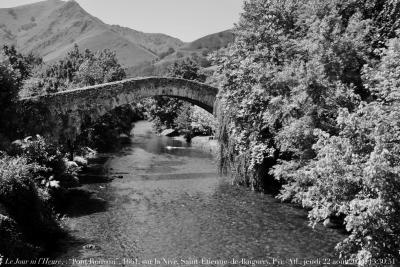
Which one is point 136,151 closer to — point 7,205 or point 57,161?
point 57,161

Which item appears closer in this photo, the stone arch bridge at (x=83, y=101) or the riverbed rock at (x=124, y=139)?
the stone arch bridge at (x=83, y=101)

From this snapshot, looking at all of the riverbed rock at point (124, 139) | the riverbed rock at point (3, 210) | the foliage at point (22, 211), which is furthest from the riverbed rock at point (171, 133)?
the riverbed rock at point (3, 210)

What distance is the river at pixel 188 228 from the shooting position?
622 inches

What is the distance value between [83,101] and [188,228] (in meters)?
13.5

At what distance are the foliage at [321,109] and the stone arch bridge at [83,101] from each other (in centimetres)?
771

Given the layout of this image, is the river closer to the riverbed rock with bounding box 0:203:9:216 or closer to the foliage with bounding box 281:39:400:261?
the riverbed rock with bounding box 0:203:9:216

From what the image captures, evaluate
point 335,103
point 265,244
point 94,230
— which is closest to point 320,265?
point 265,244

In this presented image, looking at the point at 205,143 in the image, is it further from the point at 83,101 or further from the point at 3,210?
the point at 3,210

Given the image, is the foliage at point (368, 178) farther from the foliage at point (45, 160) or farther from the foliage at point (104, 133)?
the foliage at point (104, 133)

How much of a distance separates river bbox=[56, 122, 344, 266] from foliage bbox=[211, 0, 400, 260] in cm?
130

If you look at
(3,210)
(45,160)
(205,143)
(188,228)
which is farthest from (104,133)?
(3,210)

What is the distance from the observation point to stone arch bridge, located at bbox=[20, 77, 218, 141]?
1014 inches

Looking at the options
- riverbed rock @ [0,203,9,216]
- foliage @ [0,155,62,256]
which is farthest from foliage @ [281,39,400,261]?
riverbed rock @ [0,203,9,216]

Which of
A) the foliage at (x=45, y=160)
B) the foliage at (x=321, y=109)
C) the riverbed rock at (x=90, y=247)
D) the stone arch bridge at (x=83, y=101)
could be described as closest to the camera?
the foliage at (x=321, y=109)
